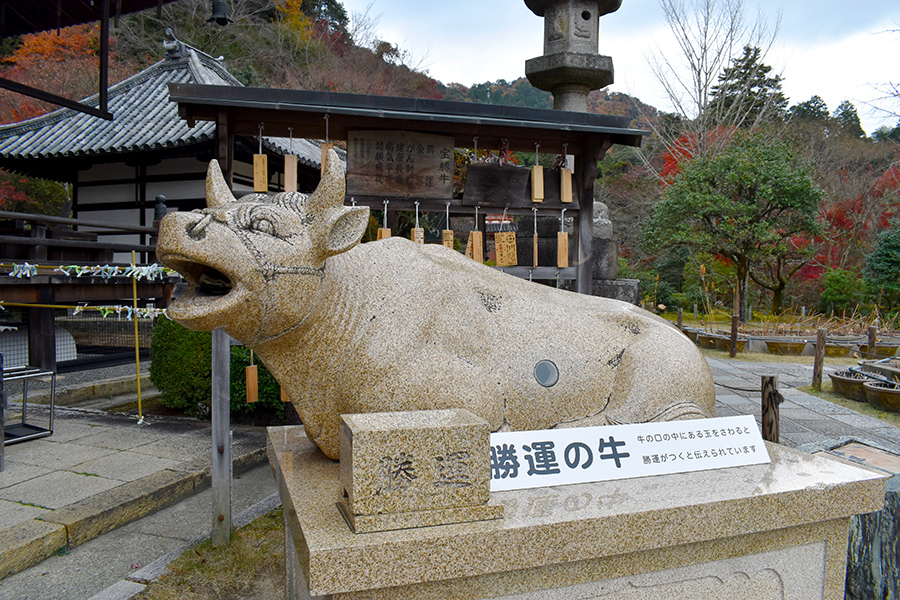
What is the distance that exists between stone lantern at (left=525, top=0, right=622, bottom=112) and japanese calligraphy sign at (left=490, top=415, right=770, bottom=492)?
7476 mm

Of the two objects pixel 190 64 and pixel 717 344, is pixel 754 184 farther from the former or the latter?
pixel 190 64

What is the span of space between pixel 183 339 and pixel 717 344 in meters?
14.0

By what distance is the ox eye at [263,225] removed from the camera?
2340 mm

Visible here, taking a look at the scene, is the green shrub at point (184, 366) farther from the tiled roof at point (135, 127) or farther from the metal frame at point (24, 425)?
the tiled roof at point (135, 127)

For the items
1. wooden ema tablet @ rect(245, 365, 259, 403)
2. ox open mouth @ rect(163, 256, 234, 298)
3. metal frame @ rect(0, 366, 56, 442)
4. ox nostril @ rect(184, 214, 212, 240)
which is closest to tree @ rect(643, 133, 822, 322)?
wooden ema tablet @ rect(245, 365, 259, 403)

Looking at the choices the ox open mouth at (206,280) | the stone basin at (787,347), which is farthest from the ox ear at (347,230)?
the stone basin at (787,347)

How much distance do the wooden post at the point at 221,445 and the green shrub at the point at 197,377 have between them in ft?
8.90

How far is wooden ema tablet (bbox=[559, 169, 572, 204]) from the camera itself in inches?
185

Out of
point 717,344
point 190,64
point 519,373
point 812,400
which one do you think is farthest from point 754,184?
point 519,373

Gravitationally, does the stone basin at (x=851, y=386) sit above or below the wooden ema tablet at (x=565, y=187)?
below

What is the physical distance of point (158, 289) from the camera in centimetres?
1096

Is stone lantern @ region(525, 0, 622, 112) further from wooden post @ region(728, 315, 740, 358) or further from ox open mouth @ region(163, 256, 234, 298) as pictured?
ox open mouth @ region(163, 256, 234, 298)

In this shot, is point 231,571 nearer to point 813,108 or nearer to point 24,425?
point 24,425

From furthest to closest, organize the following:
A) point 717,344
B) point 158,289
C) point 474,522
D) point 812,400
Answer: point 717,344 → point 158,289 → point 812,400 → point 474,522
